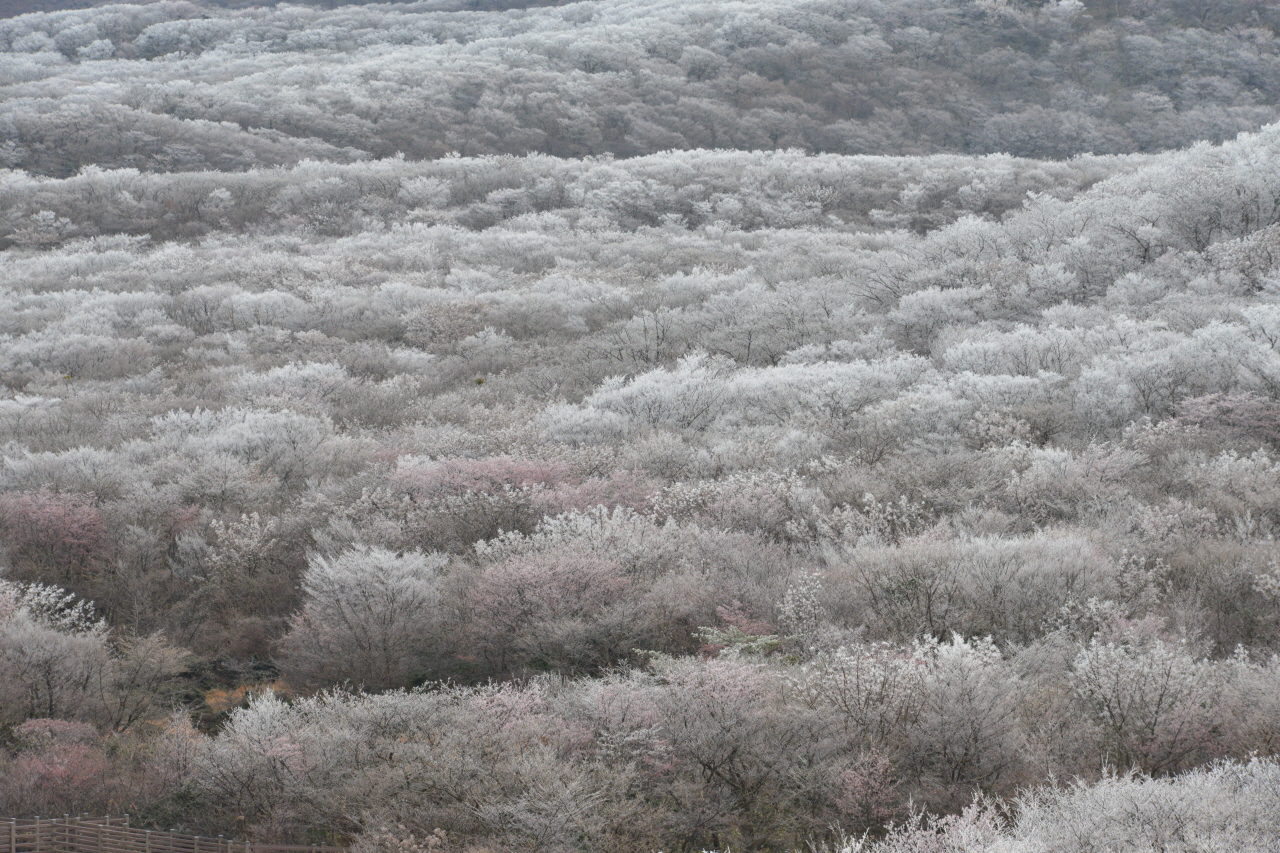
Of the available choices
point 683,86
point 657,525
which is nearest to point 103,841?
point 657,525

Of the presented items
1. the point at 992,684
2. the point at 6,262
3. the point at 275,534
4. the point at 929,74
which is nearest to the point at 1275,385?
the point at 992,684

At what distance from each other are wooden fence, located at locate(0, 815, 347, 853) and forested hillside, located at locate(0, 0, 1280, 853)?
49cm

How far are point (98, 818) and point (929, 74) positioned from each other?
73982 millimetres

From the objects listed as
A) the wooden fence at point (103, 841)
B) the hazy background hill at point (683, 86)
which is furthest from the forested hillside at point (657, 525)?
the hazy background hill at point (683, 86)

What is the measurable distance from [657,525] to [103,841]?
23.4ft

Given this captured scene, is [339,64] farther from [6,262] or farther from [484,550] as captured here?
[484,550]

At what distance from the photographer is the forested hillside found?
6.28 meters

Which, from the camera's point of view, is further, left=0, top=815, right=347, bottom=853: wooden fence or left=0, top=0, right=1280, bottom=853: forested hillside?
left=0, top=0, right=1280, bottom=853: forested hillside

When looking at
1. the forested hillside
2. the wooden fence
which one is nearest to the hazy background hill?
the forested hillside

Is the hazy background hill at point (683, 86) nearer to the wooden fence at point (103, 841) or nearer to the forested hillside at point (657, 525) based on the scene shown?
the forested hillside at point (657, 525)

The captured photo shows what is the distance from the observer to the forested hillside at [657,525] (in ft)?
20.6

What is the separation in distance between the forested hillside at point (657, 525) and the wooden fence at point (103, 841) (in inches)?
19.3

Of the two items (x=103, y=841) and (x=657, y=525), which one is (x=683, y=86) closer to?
(x=657, y=525)

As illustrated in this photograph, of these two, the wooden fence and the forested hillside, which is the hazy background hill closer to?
the forested hillside
